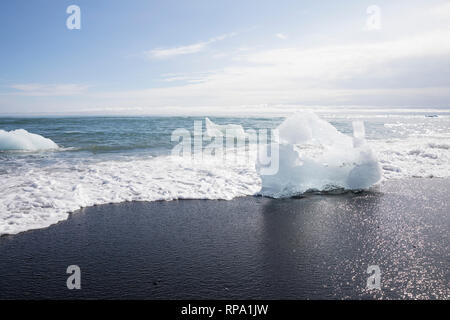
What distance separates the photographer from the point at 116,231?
5168mm

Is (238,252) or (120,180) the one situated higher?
(120,180)

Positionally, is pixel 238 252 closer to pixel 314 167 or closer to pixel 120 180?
pixel 314 167

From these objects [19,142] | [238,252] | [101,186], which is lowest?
[238,252]

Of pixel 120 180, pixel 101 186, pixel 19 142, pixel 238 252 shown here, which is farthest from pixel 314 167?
pixel 19 142

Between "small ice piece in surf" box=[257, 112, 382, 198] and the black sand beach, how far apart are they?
3.35 ft

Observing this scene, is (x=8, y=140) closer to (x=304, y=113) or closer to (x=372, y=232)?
(x=304, y=113)

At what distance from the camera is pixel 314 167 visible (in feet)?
26.0

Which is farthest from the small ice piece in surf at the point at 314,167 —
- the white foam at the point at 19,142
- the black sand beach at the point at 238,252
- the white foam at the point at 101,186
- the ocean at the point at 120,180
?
the white foam at the point at 19,142

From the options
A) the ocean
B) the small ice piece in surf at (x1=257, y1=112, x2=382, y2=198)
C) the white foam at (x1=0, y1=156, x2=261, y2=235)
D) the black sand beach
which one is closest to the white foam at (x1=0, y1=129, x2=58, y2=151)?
the ocean

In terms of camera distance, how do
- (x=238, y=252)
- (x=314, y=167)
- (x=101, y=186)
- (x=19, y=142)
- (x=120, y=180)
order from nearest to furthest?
(x=238, y=252), (x=314, y=167), (x=101, y=186), (x=120, y=180), (x=19, y=142)

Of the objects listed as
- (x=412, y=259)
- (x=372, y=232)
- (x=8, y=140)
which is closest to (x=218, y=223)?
(x=372, y=232)

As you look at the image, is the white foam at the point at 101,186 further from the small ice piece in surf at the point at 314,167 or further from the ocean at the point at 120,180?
the small ice piece in surf at the point at 314,167

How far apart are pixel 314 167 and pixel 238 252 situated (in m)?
4.38

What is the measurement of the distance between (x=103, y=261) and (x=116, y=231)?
3.60ft
